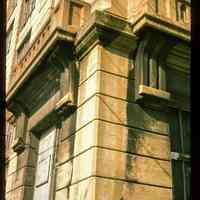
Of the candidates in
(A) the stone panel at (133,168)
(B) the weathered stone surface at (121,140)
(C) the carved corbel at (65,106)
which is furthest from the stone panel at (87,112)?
(A) the stone panel at (133,168)

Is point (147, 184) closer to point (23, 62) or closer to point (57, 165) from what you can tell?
point (57, 165)

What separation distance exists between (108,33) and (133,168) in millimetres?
3012

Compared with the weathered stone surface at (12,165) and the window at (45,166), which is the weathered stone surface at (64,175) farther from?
the weathered stone surface at (12,165)

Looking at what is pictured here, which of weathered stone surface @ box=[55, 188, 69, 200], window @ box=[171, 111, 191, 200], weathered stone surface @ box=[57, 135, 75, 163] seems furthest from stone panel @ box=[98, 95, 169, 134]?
weathered stone surface @ box=[55, 188, 69, 200]

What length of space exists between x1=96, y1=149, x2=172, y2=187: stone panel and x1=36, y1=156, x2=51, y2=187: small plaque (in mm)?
3381

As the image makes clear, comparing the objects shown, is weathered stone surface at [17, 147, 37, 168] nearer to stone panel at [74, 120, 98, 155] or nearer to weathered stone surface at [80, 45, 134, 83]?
stone panel at [74, 120, 98, 155]

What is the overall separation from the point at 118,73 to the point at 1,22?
5357 mm

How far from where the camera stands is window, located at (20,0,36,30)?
15.2 m

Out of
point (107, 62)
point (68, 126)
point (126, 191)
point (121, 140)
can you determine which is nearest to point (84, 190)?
point (126, 191)

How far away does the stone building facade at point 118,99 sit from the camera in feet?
24.9

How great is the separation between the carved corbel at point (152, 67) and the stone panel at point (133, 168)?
1.37 m

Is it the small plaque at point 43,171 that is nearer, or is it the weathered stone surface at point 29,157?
the small plaque at point 43,171

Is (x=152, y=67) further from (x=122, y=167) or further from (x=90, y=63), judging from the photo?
(x=122, y=167)

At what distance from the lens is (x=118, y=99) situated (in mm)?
8086
